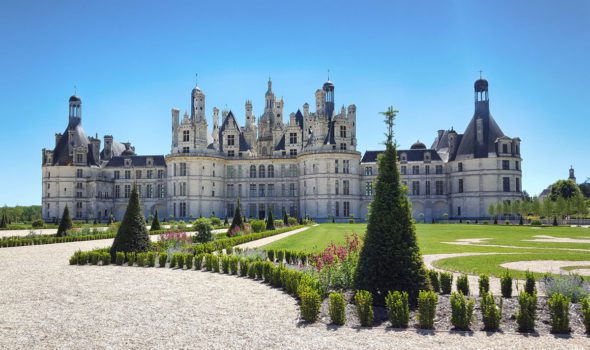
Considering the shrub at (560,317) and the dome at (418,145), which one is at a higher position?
the dome at (418,145)

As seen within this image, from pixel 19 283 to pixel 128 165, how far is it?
65571 mm

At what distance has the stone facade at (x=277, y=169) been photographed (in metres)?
66.8

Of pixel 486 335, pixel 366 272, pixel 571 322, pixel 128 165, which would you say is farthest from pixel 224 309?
pixel 128 165

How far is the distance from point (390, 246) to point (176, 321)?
204 inches

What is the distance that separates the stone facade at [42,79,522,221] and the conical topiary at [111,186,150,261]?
41.9 m

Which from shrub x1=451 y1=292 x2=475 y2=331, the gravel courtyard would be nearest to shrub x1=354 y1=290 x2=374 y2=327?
the gravel courtyard

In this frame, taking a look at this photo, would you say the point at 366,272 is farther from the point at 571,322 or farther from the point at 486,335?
the point at 571,322

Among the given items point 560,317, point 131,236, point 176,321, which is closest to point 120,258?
point 131,236

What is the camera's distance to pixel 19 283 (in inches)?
623

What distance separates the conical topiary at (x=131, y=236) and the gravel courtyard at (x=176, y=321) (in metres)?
4.75

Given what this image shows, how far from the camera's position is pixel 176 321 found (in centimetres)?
1069

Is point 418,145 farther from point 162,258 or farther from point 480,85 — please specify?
point 162,258

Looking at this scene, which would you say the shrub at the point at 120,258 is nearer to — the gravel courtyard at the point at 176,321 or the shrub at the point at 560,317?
the gravel courtyard at the point at 176,321

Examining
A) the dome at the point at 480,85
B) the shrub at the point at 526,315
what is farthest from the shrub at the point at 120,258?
the dome at the point at 480,85
